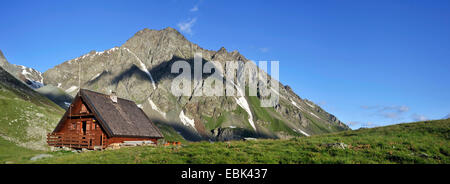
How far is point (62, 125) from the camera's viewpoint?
39.9 meters

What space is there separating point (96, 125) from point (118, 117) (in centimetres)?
302

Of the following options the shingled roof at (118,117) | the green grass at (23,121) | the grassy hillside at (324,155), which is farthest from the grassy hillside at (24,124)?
the grassy hillside at (324,155)

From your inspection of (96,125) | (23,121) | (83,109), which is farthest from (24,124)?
(96,125)

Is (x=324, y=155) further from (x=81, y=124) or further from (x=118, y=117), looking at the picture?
(x=81, y=124)

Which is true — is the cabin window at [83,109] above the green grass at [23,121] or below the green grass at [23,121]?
above

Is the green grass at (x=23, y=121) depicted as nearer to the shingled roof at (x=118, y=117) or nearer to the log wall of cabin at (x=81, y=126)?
the log wall of cabin at (x=81, y=126)

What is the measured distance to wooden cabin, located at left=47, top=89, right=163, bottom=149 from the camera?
117 ft

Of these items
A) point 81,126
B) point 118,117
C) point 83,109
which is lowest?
point 81,126

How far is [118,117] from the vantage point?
38.4 metres

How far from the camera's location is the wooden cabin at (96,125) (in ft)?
117
